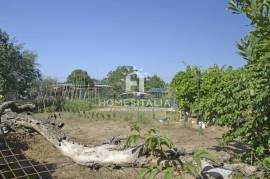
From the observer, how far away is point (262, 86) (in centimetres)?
228

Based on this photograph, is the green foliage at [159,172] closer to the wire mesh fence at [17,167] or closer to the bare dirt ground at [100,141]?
the wire mesh fence at [17,167]

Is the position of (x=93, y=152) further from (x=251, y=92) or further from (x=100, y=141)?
(x=100, y=141)

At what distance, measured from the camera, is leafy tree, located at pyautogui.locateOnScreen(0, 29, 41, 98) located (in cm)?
2091

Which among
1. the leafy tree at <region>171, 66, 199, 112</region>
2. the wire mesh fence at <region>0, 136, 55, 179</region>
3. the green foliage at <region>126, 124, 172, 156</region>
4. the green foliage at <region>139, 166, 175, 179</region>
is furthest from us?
the leafy tree at <region>171, 66, 199, 112</region>

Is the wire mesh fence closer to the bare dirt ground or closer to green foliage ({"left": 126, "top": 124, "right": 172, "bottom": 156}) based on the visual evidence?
the bare dirt ground

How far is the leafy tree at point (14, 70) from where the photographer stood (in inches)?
823

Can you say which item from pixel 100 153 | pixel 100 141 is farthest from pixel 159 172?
pixel 100 141

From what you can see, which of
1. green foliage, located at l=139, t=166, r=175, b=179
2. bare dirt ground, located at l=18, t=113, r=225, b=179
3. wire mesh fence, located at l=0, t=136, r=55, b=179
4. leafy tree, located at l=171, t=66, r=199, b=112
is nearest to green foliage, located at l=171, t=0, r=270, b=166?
green foliage, located at l=139, t=166, r=175, b=179

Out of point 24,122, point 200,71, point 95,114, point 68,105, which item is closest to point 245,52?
point 24,122

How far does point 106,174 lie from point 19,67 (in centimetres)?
1769

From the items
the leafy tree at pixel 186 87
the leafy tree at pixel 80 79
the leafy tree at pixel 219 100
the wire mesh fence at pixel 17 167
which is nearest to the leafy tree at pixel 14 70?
the leafy tree at pixel 80 79

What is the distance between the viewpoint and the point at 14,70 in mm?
21922

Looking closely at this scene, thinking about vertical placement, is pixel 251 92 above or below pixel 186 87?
below

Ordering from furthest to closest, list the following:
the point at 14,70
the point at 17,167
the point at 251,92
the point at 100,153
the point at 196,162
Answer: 1. the point at 14,70
2. the point at 17,167
3. the point at 251,92
4. the point at 100,153
5. the point at 196,162
